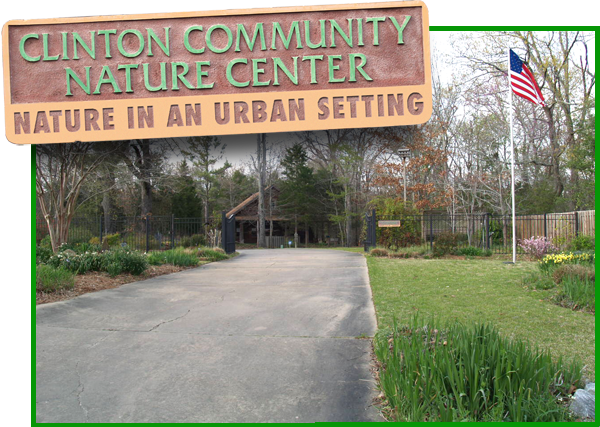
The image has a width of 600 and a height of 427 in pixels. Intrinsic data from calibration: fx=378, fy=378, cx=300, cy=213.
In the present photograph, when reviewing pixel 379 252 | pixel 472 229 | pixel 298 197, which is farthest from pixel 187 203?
pixel 472 229

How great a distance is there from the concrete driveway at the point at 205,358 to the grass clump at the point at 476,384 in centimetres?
30

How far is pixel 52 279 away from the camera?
17.5 ft

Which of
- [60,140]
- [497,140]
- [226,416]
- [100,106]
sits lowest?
[226,416]

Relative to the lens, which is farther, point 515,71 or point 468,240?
point 468,240

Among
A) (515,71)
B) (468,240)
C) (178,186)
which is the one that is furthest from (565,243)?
(178,186)

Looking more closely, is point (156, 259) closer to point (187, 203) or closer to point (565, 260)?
point (187, 203)

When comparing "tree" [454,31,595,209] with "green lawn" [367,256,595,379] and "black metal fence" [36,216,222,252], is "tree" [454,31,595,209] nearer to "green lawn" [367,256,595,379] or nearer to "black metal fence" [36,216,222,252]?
"green lawn" [367,256,595,379]

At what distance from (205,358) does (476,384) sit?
2086 millimetres

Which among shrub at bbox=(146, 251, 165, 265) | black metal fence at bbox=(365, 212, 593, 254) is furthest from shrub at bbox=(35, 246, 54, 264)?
black metal fence at bbox=(365, 212, 593, 254)

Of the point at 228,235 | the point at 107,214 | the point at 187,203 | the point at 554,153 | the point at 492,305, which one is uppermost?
the point at 554,153

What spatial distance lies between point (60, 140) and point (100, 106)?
367 millimetres

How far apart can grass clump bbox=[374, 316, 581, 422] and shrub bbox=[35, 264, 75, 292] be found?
15.9 feet

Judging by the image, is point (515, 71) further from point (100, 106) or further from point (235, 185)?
point (235, 185)

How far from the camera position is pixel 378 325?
3990 mm
